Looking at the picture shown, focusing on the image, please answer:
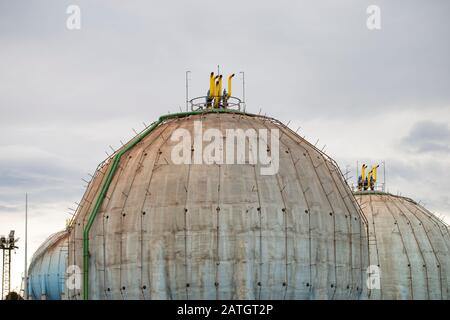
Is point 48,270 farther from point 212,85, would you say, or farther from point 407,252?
point 407,252

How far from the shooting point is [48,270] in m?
92.0

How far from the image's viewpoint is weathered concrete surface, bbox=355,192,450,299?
95.8 meters

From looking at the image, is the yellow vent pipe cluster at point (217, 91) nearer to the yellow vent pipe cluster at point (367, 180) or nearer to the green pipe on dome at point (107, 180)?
the green pipe on dome at point (107, 180)

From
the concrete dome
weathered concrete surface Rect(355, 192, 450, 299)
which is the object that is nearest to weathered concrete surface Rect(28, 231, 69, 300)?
the concrete dome

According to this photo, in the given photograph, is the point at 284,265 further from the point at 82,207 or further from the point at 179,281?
the point at 82,207

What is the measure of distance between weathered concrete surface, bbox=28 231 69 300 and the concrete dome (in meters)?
21.9

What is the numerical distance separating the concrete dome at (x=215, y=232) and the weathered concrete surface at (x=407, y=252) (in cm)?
2779

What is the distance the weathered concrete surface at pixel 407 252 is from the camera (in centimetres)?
9575

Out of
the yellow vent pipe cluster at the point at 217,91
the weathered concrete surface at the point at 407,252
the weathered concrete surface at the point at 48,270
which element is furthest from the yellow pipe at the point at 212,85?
the weathered concrete surface at the point at 407,252

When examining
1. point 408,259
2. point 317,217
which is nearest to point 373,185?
point 408,259

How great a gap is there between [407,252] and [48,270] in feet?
115

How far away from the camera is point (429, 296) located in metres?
96.0

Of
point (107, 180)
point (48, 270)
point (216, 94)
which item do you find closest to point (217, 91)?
point (216, 94)

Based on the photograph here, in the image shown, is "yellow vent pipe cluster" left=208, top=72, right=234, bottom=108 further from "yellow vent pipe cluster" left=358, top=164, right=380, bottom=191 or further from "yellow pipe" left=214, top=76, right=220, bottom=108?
"yellow vent pipe cluster" left=358, top=164, right=380, bottom=191
